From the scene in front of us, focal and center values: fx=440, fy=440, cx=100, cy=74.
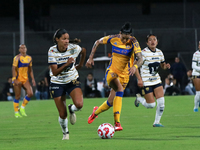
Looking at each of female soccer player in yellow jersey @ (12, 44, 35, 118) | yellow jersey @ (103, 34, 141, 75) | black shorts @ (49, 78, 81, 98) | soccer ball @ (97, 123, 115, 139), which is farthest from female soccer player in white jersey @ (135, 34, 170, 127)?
female soccer player in yellow jersey @ (12, 44, 35, 118)

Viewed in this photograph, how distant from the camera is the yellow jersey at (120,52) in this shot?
30.2ft

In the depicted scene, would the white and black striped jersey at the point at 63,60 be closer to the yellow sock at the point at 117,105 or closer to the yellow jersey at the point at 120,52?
the yellow sock at the point at 117,105

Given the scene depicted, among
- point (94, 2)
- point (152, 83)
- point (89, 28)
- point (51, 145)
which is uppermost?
point (94, 2)

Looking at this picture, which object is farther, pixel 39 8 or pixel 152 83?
pixel 39 8

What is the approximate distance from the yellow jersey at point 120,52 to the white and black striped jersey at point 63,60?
1.35 m

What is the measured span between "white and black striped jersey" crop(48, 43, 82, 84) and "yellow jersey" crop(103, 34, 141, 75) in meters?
1.35

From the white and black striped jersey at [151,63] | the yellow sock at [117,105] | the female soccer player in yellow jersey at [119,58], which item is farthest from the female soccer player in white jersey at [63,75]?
the white and black striped jersey at [151,63]

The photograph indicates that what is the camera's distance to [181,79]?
2447 cm

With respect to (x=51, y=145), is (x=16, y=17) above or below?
above

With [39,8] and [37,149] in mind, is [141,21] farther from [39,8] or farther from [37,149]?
[37,149]

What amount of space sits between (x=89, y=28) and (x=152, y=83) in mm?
24771

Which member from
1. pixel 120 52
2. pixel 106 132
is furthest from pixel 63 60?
pixel 120 52

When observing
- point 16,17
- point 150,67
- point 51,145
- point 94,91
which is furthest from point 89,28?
point 51,145

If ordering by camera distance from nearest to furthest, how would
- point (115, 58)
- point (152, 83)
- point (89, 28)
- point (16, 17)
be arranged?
1. point (115, 58)
2. point (152, 83)
3. point (89, 28)
4. point (16, 17)
